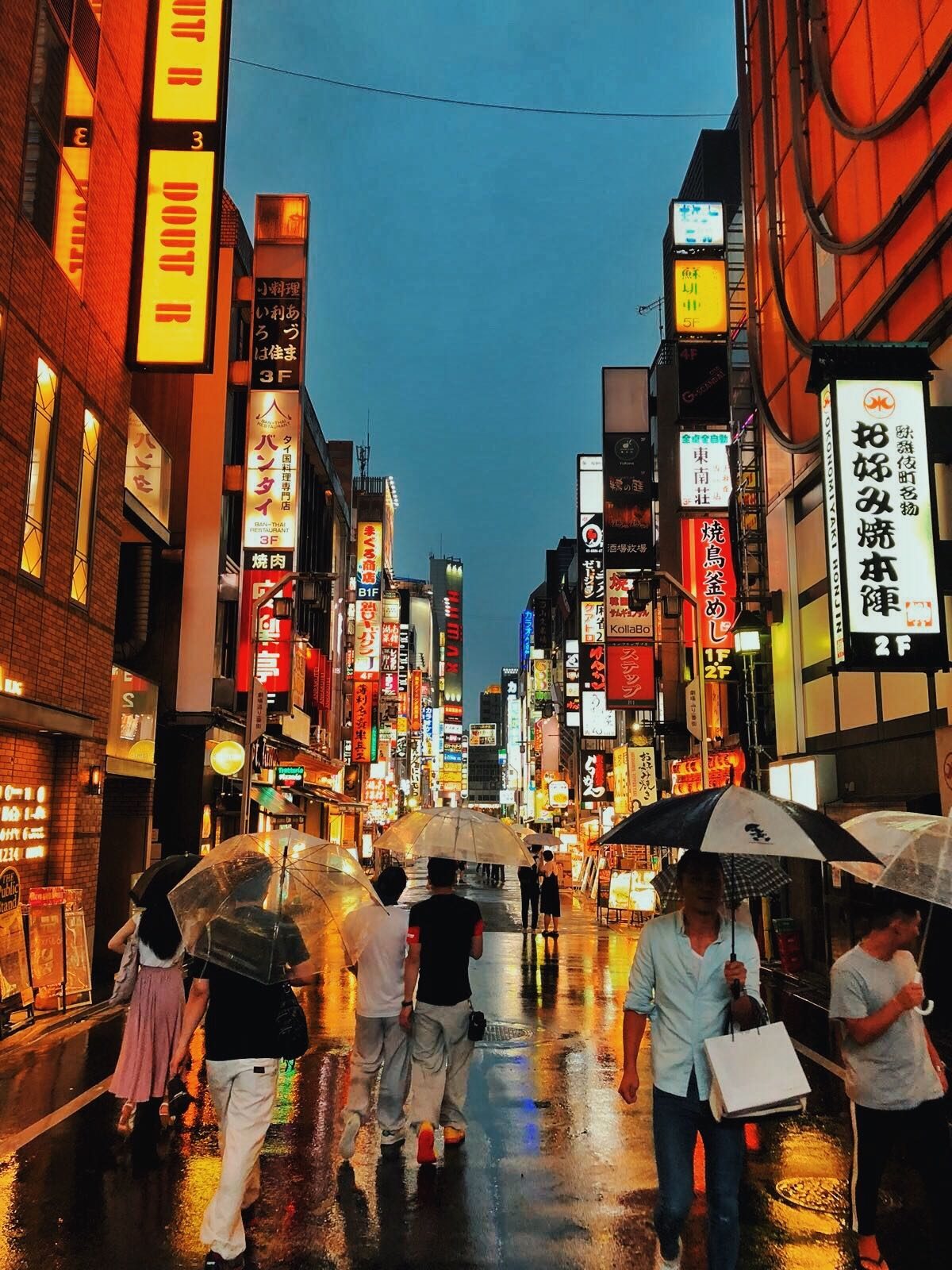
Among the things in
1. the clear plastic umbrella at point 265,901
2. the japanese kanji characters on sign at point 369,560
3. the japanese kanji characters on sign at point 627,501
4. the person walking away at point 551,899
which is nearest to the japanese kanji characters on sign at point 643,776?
the japanese kanji characters on sign at point 627,501

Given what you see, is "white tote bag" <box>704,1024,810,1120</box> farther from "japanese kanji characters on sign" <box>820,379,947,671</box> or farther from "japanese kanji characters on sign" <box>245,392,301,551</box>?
"japanese kanji characters on sign" <box>245,392,301,551</box>

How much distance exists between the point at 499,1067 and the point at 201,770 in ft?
49.4

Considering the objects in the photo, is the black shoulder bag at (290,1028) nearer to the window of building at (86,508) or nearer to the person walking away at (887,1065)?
the person walking away at (887,1065)

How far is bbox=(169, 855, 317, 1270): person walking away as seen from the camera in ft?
17.6

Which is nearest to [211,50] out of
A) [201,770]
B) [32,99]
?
[32,99]

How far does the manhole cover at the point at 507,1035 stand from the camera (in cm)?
1198

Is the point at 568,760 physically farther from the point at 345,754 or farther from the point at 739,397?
the point at 739,397

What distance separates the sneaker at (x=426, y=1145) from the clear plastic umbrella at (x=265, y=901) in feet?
5.42

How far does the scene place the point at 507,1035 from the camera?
12422 millimetres

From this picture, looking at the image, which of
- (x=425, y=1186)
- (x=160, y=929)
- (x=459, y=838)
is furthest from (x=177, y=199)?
(x=425, y=1186)

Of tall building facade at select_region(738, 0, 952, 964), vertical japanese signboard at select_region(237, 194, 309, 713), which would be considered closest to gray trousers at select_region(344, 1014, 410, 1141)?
tall building facade at select_region(738, 0, 952, 964)

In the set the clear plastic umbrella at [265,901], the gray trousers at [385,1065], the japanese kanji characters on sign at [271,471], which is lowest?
the gray trousers at [385,1065]

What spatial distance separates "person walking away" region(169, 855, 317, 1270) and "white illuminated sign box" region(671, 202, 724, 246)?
85.3ft

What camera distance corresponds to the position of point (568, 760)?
7656 centimetres
